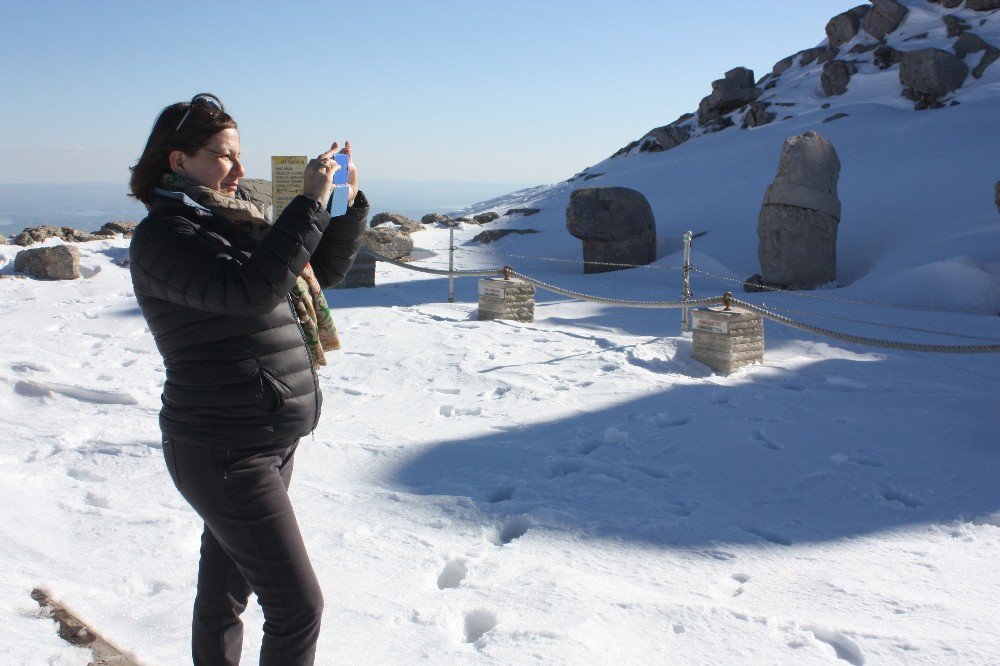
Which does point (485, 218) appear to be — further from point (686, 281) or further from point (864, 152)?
point (686, 281)

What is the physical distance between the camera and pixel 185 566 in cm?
326

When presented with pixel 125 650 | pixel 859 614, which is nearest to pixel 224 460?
pixel 125 650

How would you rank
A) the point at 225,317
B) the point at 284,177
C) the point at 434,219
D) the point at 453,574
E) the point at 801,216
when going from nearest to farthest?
the point at 225,317, the point at 453,574, the point at 284,177, the point at 801,216, the point at 434,219

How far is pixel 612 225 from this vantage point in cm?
1460

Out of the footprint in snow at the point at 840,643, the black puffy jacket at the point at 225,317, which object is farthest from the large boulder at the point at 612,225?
the black puffy jacket at the point at 225,317

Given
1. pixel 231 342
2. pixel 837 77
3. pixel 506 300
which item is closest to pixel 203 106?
pixel 231 342

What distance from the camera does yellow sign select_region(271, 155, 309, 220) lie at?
8656 millimetres

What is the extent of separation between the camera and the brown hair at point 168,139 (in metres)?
1.99

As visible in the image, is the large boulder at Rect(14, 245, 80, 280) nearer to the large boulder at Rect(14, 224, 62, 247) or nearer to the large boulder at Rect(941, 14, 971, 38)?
the large boulder at Rect(14, 224, 62, 247)

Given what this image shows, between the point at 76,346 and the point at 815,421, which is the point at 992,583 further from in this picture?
the point at 76,346

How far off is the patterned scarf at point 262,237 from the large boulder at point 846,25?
32266 mm

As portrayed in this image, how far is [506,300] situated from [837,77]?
21.4 metres

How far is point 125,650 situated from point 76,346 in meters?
5.73

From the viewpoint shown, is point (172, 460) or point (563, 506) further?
point (563, 506)
